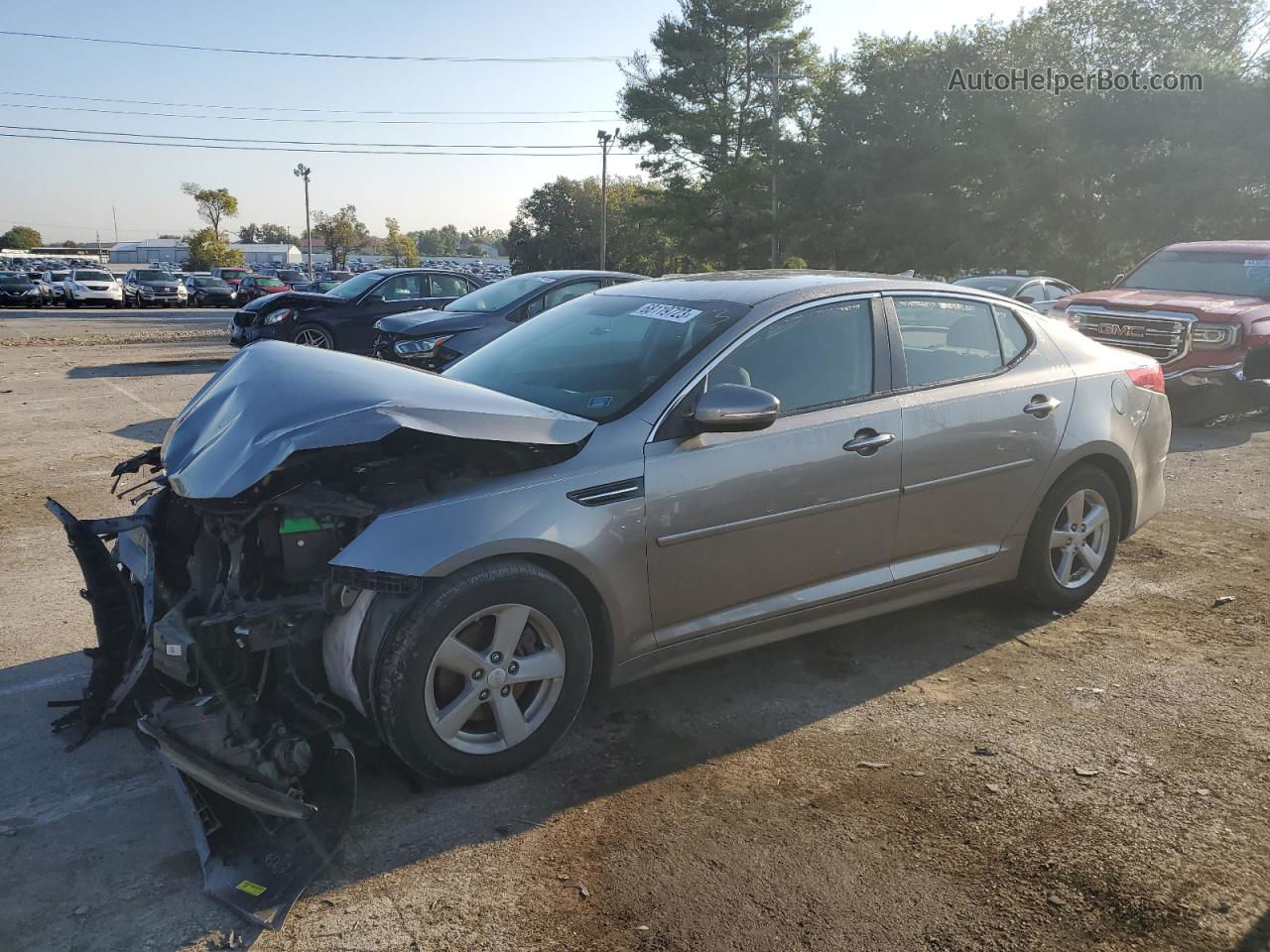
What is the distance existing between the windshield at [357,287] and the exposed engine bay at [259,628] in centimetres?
1212

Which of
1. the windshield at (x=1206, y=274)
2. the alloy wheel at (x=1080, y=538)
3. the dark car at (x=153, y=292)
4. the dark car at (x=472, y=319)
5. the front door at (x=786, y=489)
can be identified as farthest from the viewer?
the dark car at (x=153, y=292)

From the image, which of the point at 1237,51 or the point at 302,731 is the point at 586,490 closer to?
the point at 302,731

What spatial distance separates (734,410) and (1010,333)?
2057mm

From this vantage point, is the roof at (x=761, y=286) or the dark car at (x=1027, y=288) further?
the dark car at (x=1027, y=288)

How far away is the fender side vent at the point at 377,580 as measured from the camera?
317 cm

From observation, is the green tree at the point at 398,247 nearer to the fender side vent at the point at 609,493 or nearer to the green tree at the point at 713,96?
the green tree at the point at 713,96

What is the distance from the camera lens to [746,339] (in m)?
4.07

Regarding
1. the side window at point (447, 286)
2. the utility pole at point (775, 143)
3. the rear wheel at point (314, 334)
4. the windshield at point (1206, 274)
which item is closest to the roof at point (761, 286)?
the windshield at point (1206, 274)

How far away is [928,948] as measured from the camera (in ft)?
8.86

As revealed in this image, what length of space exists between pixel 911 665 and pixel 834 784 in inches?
47.9

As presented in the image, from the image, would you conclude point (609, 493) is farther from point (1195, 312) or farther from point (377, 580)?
point (1195, 312)

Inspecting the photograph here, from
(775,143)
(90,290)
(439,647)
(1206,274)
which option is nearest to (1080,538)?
(439,647)

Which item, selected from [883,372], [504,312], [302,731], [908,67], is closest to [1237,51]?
[908,67]
